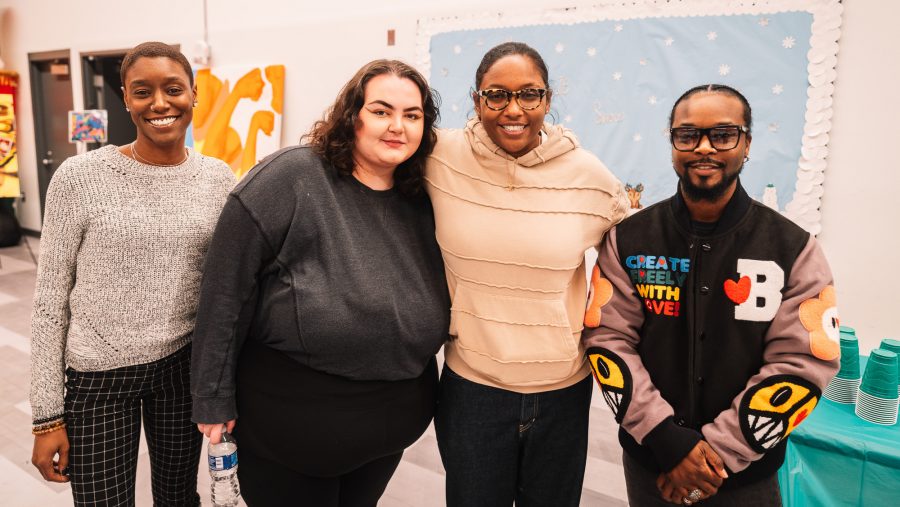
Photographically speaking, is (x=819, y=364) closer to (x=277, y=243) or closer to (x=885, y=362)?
(x=885, y=362)

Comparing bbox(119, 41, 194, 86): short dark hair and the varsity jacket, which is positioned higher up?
bbox(119, 41, 194, 86): short dark hair

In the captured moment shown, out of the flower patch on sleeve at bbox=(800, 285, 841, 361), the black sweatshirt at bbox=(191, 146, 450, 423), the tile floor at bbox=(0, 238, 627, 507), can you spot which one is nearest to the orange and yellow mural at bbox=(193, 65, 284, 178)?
the tile floor at bbox=(0, 238, 627, 507)

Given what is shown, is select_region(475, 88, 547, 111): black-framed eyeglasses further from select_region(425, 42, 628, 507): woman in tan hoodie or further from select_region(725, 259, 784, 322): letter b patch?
select_region(725, 259, 784, 322): letter b patch

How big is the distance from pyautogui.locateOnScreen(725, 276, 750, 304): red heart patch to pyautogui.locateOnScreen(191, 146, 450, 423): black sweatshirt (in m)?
0.66

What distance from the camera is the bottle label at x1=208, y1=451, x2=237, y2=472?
1187 millimetres

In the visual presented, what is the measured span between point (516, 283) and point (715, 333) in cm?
44

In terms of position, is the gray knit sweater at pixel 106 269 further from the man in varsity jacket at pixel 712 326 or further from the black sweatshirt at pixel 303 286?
the man in varsity jacket at pixel 712 326

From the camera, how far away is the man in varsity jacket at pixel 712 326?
1.09 metres

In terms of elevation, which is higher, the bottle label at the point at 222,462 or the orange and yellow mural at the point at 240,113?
the orange and yellow mural at the point at 240,113

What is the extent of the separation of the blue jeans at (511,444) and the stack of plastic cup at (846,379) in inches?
34.7

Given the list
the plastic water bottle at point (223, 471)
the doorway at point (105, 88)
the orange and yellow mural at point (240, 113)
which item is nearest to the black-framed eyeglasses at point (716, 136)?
the plastic water bottle at point (223, 471)

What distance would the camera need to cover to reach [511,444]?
4.29 ft

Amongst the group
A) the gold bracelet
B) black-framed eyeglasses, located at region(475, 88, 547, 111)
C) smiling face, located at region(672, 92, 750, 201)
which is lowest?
the gold bracelet

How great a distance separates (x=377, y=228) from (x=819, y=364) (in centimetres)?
96
